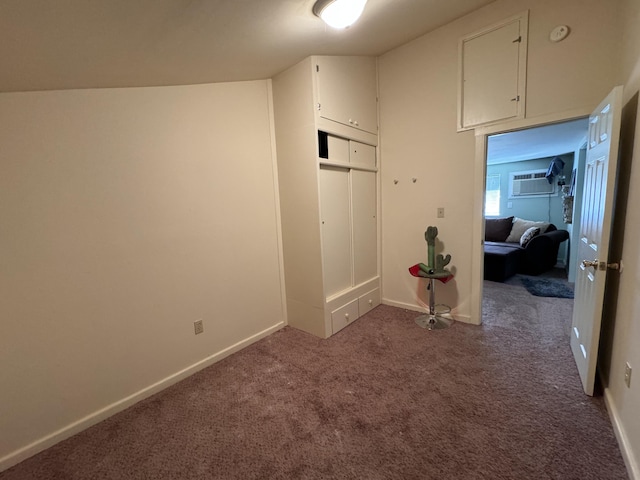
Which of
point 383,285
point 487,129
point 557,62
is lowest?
point 383,285

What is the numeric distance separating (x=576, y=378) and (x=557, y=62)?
2.36 metres

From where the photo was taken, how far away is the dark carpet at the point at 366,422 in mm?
1359

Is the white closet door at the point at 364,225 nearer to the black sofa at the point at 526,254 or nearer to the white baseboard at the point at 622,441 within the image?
the white baseboard at the point at 622,441

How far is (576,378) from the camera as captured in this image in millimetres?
1900

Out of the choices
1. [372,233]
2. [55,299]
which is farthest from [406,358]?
[55,299]

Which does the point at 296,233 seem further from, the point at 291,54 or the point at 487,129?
the point at 487,129

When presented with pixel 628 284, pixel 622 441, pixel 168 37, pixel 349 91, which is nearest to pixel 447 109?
pixel 349 91

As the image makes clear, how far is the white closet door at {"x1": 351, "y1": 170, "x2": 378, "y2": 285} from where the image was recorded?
9.62ft

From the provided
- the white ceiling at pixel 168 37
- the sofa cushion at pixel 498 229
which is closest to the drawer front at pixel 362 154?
the white ceiling at pixel 168 37

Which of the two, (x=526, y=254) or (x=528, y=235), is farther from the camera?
(x=528, y=235)

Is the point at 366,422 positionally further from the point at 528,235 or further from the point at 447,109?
the point at 528,235

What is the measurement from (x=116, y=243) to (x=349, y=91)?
2.37m

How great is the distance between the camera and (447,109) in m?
2.69

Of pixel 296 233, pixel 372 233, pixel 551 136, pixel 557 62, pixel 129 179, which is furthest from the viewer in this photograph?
pixel 551 136
